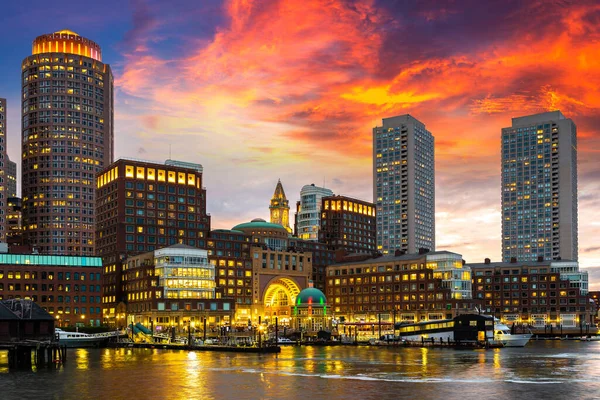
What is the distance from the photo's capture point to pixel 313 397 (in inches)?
3824

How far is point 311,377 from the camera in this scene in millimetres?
120250

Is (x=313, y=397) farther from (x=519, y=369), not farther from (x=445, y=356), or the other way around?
(x=445, y=356)

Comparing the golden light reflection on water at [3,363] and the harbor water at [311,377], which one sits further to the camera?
the golden light reflection on water at [3,363]

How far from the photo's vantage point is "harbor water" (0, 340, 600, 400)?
99.9 m

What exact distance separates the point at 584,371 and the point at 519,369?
10.4 metres

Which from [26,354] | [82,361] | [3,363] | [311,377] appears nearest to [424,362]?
[311,377]

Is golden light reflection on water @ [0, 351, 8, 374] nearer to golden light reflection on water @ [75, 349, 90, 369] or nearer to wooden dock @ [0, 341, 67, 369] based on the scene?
Result: wooden dock @ [0, 341, 67, 369]

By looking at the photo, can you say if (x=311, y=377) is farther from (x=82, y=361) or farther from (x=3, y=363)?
(x=3, y=363)

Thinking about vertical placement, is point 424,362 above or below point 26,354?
below

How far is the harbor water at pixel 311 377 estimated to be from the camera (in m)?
99.9

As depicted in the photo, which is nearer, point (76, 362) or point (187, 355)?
point (76, 362)

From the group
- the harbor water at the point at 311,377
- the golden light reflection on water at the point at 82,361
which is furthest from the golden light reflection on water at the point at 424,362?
the golden light reflection on water at the point at 82,361

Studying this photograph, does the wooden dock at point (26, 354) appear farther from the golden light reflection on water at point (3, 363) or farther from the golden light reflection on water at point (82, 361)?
the golden light reflection on water at point (82, 361)

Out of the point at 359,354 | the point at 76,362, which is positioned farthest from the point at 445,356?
the point at 76,362
